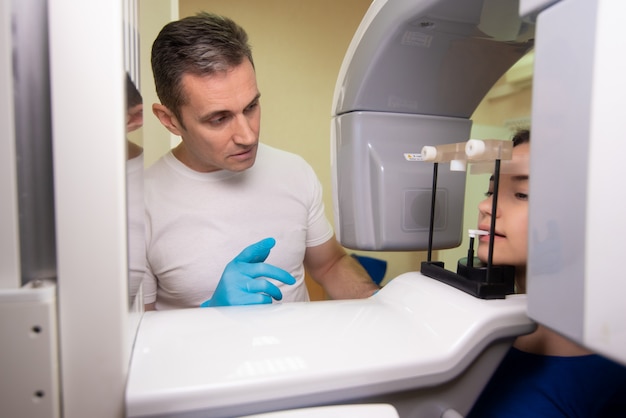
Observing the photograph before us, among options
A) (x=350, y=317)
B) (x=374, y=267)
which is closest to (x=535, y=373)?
(x=350, y=317)

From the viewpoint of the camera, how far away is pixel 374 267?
96.0 inches

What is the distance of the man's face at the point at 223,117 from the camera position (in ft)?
3.71

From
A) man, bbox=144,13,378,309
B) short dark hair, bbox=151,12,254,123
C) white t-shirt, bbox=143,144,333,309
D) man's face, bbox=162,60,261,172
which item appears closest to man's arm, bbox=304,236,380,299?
man, bbox=144,13,378,309

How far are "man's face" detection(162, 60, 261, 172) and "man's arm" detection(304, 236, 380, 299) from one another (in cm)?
49

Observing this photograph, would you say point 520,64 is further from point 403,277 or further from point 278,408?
point 278,408

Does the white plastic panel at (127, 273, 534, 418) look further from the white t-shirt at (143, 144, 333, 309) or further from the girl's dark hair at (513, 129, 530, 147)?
the white t-shirt at (143, 144, 333, 309)

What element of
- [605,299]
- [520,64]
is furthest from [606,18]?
[520,64]

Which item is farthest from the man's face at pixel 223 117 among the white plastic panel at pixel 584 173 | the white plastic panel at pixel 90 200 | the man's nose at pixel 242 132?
the white plastic panel at pixel 584 173

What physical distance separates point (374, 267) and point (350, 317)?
6.19 ft

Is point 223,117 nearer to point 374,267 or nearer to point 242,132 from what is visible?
point 242,132

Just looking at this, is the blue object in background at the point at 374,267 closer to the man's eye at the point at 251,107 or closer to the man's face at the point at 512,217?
the man's eye at the point at 251,107

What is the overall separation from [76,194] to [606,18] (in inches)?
20.5

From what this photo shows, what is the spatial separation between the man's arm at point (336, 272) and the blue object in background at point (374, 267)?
865mm

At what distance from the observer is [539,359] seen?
731 mm
